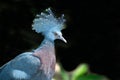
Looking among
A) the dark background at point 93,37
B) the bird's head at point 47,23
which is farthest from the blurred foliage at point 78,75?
the bird's head at point 47,23

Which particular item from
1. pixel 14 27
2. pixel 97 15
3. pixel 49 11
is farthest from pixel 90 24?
pixel 49 11

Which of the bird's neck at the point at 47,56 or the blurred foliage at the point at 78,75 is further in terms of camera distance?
the blurred foliage at the point at 78,75

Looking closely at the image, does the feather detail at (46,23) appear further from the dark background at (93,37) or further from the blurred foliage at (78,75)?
the dark background at (93,37)

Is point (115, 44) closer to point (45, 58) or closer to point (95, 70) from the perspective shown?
point (95, 70)

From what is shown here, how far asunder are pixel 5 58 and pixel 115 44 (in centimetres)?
157

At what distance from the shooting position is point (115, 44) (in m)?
3.84

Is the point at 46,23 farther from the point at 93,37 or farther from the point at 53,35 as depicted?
the point at 93,37

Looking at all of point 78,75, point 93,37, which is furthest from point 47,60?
point 93,37

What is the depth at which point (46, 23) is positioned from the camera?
1.38 m

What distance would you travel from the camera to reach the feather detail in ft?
4.50

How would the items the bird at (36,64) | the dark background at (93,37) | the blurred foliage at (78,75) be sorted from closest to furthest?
the bird at (36,64)
the blurred foliage at (78,75)
the dark background at (93,37)

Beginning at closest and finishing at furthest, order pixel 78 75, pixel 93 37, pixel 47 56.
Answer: pixel 47 56
pixel 78 75
pixel 93 37

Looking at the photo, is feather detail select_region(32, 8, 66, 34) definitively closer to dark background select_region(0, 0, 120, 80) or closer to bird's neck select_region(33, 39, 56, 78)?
bird's neck select_region(33, 39, 56, 78)

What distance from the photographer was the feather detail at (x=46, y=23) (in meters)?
1.37
